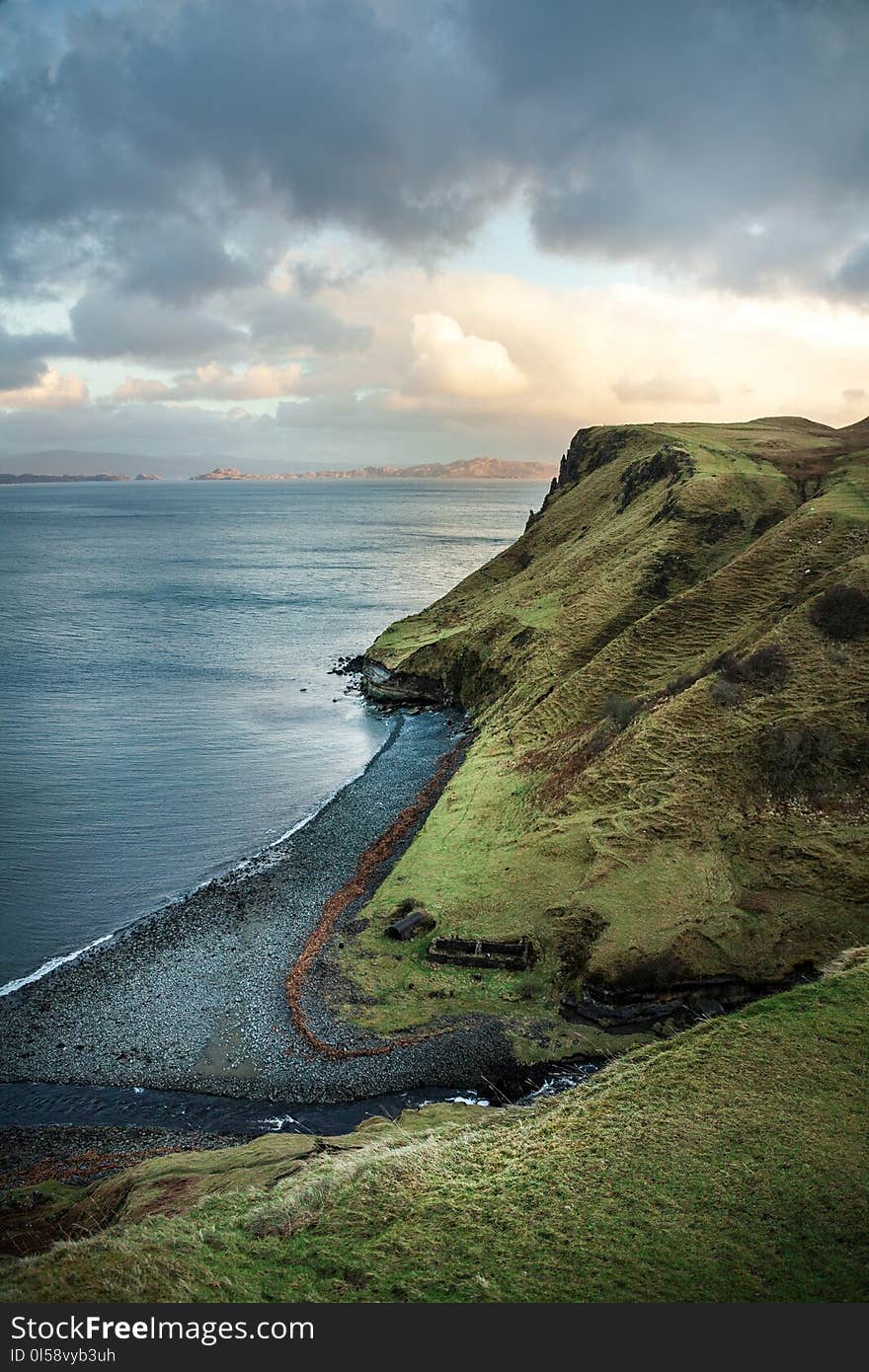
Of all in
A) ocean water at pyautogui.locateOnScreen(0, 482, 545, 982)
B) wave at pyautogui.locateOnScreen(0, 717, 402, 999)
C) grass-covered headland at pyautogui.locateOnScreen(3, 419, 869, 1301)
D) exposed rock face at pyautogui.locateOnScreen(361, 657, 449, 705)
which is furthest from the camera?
exposed rock face at pyautogui.locateOnScreen(361, 657, 449, 705)

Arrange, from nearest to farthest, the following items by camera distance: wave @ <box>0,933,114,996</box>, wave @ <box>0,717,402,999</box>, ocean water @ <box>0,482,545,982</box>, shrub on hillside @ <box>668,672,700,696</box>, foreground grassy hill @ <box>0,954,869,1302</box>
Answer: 1. foreground grassy hill @ <box>0,954,869,1302</box>
2. wave @ <box>0,933,114,996</box>
3. wave @ <box>0,717,402,999</box>
4. ocean water @ <box>0,482,545,982</box>
5. shrub on hillside @ <box>668,672,700,696</box>

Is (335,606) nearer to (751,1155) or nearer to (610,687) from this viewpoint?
(610,687)

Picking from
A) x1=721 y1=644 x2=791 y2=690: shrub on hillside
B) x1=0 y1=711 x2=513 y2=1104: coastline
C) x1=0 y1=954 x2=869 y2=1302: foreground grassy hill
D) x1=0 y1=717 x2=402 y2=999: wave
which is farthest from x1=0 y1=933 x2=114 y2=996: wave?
x1=721 y1=644 x2=791 y2=690: shrub on hillside

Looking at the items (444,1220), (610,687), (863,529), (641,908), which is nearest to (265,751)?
(610,687)

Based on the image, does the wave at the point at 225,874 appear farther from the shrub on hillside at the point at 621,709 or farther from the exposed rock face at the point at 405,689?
the shrub on hillside at the point at 621,709

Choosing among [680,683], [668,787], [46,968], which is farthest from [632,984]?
[46,968]

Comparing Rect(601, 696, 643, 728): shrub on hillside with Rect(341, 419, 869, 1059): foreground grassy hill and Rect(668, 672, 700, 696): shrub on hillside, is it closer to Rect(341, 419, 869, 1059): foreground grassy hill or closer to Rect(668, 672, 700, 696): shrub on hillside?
Rect(341, 419, 869, 1059): foreground grassy hill

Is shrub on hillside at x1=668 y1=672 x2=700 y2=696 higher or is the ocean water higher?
shrub on hillside at x1=668 y1=672 x2=700 y2=696
